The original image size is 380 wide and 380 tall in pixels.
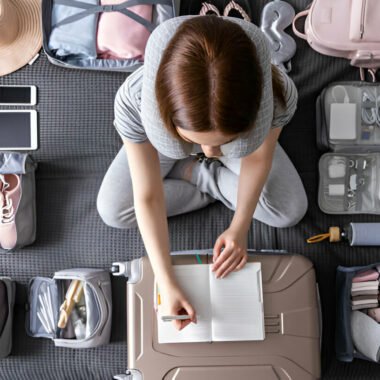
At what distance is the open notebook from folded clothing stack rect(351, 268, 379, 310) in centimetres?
31

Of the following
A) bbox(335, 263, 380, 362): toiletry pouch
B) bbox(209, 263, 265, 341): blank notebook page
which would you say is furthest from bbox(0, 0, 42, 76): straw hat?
bbox(335, 263, 380, 362): toiletry pouch

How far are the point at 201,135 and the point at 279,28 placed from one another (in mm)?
731

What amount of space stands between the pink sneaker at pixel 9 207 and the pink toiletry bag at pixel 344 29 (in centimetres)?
89

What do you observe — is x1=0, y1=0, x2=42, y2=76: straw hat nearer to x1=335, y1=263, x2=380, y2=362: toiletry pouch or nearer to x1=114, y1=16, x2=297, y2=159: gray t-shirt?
x1=114, y1=16, x2=297, y2=159: gray t-shirt

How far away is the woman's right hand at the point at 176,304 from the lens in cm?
89

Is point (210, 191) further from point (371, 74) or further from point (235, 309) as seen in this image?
point (371, 74)

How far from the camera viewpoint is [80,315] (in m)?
1.12

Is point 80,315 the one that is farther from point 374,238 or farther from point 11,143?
point 374,238

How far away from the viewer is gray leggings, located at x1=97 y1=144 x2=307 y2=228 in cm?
106

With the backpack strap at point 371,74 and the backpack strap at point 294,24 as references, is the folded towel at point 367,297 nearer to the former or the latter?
the backpack strap at point 371,74

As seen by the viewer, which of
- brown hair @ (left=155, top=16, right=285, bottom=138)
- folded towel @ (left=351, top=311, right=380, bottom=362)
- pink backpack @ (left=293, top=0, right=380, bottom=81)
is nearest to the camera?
brown hair @ (left=155, top=16, right=285, bottom=138)

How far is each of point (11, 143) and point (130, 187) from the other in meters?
0.40

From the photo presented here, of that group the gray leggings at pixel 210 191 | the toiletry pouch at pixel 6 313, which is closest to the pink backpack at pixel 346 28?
the gray leggings at pixel 210 191

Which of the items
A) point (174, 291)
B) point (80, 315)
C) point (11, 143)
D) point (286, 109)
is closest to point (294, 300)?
point (174, 291)
